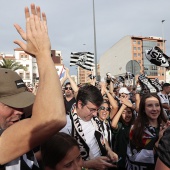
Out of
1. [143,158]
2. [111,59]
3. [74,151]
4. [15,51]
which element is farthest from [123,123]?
[15,51]

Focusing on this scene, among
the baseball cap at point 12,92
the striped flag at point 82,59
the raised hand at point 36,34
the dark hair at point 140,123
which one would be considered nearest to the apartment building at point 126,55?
the striped flag at point 82,59

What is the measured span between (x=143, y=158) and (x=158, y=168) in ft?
4.53

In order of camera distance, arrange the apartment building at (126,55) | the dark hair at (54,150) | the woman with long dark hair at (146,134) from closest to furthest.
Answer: the dark hair at (54,150)
the woman with long dark hair at (146,134)
the apartment building at (126,55)

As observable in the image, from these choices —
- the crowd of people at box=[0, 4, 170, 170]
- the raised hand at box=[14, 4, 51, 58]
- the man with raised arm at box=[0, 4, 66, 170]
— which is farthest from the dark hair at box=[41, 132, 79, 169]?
the raised hand at box=[14, 4, 51, 58]

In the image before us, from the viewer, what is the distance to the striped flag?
29.7 ft

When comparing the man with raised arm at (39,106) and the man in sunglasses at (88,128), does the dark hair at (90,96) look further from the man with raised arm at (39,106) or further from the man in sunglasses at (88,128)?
the man with raised arm at (39,106)

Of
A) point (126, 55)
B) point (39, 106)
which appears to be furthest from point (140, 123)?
point (126, 55)

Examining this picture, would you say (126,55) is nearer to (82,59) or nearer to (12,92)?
(82,59)

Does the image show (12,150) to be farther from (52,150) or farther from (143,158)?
(143,158)

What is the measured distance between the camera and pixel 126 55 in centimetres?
7881

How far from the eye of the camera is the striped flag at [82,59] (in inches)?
356

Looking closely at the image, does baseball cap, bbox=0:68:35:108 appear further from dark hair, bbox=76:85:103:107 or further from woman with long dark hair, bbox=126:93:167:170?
woman with long dark hair, bbox=126:93:167:170

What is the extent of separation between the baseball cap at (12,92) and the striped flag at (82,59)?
24.9 ft

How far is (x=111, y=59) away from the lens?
82.2 metres
